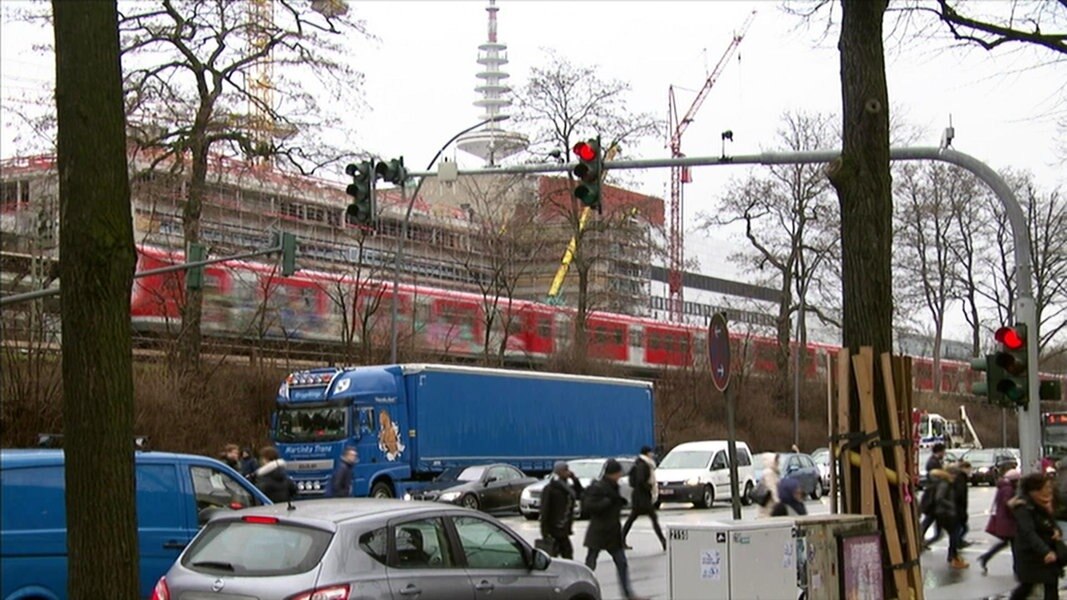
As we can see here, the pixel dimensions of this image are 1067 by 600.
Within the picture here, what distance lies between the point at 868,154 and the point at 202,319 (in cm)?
3312

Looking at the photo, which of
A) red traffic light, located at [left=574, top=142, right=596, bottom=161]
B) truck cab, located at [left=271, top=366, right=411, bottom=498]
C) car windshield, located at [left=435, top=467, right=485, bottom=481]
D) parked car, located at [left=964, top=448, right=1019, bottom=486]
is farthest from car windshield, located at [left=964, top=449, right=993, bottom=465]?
red traffic light, located at [left=574, top=142, right=596, bottom=161]

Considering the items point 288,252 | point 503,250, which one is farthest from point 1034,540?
point 503,250

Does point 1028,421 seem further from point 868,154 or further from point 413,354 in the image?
point 413,354

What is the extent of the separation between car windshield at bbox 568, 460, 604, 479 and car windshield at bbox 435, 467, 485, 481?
111 inches

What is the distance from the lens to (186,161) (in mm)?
38719

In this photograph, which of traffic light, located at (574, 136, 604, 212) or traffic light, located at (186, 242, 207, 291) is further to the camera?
traffic light, located at (186, 242, 207, 291)

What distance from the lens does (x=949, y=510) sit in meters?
19.5

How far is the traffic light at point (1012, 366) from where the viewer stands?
45.7 ft

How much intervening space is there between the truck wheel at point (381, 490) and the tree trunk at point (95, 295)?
24.4 m

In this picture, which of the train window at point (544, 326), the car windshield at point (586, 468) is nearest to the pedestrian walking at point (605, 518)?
the car windshield at point (586, 468)

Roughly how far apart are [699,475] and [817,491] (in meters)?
4.58

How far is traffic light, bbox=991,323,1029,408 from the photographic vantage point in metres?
13.9

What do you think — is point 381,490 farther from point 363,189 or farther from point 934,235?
point 934,235

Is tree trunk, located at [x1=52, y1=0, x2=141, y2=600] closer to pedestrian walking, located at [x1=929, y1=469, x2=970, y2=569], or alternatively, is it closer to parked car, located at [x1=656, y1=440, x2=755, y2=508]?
pedestrian walking, located at [x1=929, y1=469, x2=970, y2=569]
